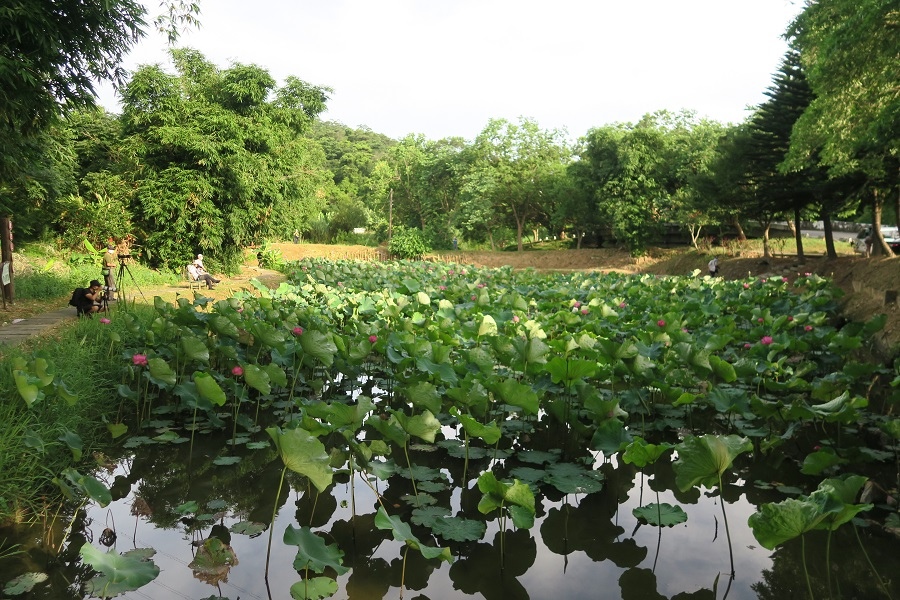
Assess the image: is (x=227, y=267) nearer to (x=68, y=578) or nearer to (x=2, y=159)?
(x=2, y=159)

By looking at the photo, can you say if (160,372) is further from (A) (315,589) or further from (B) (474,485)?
(A) (315,589)

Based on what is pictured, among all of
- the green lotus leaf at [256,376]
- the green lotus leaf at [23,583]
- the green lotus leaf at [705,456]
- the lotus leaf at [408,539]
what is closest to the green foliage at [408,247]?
the green lotus leaf at [256,376]

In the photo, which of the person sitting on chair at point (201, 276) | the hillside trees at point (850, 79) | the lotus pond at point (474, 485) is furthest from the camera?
the person sitting on chair at point (201, 276)

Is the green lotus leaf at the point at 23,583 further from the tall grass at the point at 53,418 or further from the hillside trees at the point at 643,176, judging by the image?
the hillside trees at the point at 643,176

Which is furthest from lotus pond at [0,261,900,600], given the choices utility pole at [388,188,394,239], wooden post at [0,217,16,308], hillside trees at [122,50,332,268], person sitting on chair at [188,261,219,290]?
utility pole at [388,188,394,239]

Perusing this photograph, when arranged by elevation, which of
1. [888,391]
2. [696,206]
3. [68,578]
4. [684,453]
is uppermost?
[696,206]

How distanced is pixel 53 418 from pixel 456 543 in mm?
2587

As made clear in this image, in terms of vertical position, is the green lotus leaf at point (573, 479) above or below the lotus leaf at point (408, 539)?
below

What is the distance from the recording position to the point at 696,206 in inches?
854

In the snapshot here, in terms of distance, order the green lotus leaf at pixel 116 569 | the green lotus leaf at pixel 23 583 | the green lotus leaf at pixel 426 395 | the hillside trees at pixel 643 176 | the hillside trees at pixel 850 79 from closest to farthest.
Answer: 1. the green lotus leaf at pixel 116 569
2. the green lotus leaf at pixel 23 583
3. the green lotus leaf at pixel 426 395
4. the hillside trees at pixel 850 79
5. the hillside trees at pixel 643 176

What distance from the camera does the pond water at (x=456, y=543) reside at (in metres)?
2.42

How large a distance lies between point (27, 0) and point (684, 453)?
6.27m

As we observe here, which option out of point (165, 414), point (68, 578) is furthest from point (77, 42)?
point (68, 578)

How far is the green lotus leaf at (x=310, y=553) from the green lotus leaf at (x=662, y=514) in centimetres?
137
